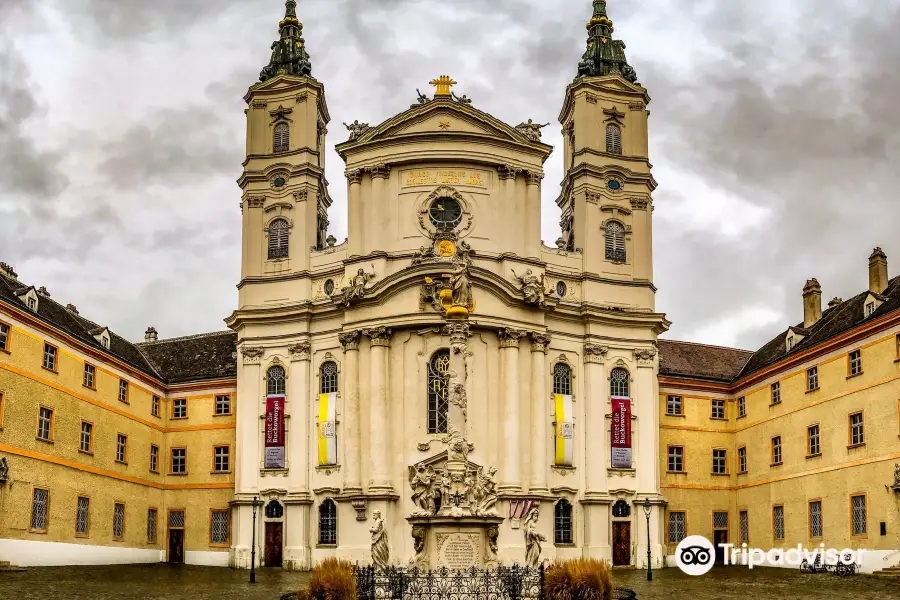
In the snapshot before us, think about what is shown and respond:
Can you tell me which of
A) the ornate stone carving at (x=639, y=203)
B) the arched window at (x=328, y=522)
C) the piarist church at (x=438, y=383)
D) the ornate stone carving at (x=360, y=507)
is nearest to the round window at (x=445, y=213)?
the piarist church at (x=438, y=383)

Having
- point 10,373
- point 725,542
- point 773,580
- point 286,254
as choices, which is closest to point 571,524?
point 725,542

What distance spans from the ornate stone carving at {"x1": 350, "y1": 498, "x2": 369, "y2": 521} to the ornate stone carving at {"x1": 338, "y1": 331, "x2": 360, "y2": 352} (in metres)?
7.60

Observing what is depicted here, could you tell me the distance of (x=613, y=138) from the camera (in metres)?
67.1

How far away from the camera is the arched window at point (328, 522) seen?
196 ft

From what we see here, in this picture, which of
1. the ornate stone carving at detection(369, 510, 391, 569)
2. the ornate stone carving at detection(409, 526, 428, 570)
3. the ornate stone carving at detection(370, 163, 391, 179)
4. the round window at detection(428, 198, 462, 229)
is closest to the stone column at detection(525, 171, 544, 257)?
the round window at detection(428, 198, 462, 229)

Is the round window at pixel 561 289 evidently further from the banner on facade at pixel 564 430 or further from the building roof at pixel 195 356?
the building roof at pixel 195 356

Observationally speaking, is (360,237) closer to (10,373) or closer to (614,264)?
(614,264)

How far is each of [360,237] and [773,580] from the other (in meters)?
26.8

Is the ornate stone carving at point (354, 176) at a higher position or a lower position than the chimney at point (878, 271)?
higher

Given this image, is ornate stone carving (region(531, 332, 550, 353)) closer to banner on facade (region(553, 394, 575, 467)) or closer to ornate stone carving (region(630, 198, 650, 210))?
banner on facade (region(553, 394, 575, 467))

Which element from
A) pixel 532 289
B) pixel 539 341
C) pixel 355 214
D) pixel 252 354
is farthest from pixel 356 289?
pixel 539 341

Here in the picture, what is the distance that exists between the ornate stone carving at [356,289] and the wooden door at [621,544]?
17307 mm

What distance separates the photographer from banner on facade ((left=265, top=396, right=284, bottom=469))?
6144cm

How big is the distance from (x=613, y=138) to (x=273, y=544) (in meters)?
28.5
